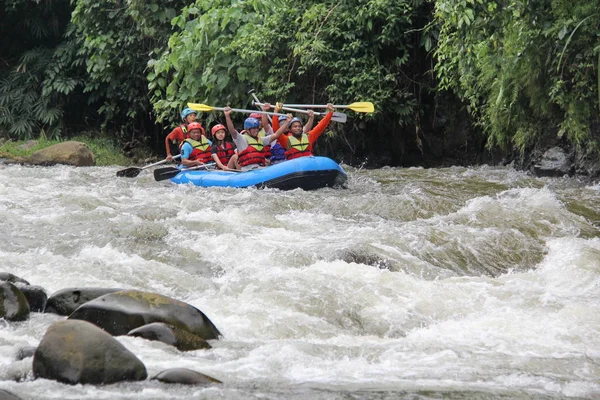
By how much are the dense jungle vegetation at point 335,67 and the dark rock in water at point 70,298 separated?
16.4 feet

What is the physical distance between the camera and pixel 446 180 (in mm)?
10234

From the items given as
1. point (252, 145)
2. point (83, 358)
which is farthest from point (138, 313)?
point (252, 145)

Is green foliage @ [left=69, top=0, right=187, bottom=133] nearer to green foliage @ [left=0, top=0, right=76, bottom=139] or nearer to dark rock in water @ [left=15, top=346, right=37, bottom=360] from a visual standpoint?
green foliage @ [left=0, top=0, right=76, bottom=139]

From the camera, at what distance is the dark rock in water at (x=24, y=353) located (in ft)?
13.6

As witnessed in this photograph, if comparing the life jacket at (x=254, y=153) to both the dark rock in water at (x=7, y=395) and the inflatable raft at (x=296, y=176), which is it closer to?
the inflatable raft at (x=296, y=176)

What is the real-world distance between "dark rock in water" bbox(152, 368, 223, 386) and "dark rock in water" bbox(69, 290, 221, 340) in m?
0.75

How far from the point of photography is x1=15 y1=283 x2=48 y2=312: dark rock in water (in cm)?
504

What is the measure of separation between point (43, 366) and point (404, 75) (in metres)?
9.15

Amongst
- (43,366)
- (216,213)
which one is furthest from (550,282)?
(43,366)

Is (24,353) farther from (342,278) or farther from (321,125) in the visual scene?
(321,125)

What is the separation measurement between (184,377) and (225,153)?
24.2ft

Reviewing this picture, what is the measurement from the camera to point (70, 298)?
5016 millimetres

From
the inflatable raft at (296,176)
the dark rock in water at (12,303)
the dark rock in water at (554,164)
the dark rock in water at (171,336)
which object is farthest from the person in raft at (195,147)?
the dark rock in water at (171,336)

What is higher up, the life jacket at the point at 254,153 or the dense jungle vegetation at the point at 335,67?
the dense jungle vegetation at the point at 335,67
